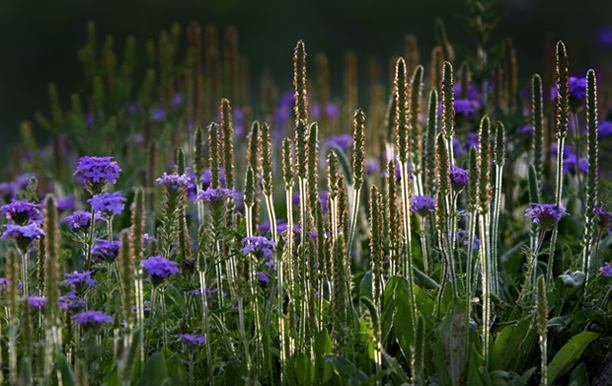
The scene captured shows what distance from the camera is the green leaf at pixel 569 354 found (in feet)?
7.56

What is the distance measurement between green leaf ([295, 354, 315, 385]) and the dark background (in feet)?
39.4

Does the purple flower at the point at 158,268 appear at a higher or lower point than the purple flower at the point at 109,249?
lower

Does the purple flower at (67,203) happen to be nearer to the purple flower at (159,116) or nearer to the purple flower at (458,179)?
the purple flower at (159,116)

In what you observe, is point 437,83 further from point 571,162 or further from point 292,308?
point 292,308

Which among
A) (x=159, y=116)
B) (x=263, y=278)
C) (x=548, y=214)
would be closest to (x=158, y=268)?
(x=263, y=278)

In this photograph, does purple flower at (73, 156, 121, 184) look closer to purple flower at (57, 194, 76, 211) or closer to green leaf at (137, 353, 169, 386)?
green leaf at (137, 353, 169, 386)

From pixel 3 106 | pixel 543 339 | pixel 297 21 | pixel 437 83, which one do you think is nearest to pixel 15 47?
pixel 3 106

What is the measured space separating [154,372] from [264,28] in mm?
16938

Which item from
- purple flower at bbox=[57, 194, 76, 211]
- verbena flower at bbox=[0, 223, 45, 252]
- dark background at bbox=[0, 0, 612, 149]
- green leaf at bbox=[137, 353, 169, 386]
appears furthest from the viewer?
dark background at bbox=[0, 0, 612, 149]

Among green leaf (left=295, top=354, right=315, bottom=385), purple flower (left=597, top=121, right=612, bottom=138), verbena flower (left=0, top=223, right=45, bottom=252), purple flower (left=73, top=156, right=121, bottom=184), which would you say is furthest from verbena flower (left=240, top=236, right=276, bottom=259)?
purple flower (left=597, top=121, right=612, bottom=138)

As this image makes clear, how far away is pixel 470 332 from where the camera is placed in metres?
2.46

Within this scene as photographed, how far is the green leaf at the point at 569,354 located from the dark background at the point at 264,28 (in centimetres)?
1208

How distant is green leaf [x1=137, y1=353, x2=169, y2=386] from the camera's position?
201cm

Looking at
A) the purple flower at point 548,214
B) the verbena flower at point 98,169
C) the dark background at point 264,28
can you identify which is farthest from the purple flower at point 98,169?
the dark background at point 264,28
